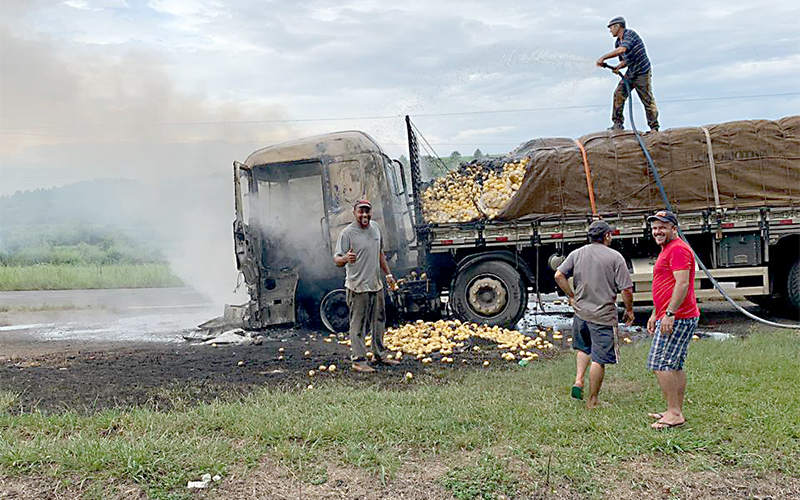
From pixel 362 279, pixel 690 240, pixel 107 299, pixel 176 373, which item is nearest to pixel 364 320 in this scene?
pixel 362 279

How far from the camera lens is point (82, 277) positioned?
21.1m

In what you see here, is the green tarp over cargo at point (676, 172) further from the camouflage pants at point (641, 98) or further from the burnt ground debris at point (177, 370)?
the burnt ground debris at point (177, 370)

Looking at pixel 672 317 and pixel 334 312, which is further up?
pixel 672 317

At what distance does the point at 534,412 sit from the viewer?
5391 millimetres

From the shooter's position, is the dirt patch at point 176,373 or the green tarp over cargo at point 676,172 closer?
the dirt patch at point 176,373

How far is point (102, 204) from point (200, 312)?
5.36m

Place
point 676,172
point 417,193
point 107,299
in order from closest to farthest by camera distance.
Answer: point 676,172
point 417,193
point 107,299

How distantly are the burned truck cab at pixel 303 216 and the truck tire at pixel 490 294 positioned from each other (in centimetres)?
108

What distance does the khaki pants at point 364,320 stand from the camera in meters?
7.68

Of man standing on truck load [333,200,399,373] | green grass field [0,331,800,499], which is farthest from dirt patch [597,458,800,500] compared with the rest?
man standing on truck load [333,200,399,373]

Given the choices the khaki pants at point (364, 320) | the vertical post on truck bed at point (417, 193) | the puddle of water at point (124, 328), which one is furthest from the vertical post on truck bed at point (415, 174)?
the puddle of water at point (124, 328)

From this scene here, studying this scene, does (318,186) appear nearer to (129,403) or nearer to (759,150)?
(129,403)

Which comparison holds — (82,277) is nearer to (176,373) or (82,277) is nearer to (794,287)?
(176,373)

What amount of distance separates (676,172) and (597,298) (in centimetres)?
493
